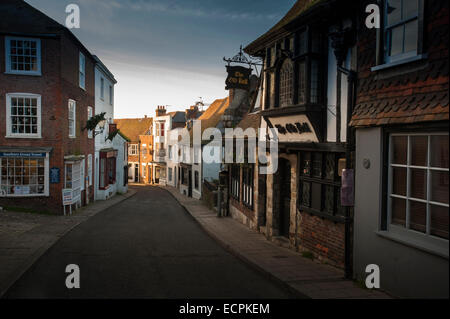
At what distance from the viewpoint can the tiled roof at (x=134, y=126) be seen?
6588 cm

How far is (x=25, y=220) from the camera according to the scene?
16.5 m

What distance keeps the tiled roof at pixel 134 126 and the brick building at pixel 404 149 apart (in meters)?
58.7

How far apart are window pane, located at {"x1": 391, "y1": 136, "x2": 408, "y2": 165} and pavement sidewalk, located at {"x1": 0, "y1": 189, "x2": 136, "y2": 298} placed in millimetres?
7955

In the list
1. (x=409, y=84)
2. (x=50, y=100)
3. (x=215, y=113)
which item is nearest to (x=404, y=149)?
(x=409, y=84)

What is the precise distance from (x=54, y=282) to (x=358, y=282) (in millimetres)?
6511

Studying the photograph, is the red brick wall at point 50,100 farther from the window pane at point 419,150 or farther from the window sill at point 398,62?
the window pane at point 419,150

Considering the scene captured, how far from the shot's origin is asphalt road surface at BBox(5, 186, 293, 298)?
25.1 ft

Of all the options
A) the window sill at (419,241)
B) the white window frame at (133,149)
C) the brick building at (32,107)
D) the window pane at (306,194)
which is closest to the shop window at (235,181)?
the window pane at (306,194)

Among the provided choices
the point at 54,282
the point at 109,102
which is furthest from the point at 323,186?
the point at 109,102

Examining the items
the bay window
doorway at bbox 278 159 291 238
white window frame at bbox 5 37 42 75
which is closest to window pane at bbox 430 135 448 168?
the bay window

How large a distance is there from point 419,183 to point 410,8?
10.3 ft

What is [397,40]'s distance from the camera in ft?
23.5

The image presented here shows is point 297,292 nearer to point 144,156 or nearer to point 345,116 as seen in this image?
point 345,116

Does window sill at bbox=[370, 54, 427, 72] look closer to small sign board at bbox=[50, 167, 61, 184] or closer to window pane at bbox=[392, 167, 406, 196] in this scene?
window pane at bbox=[392, 167, 406, 196]
